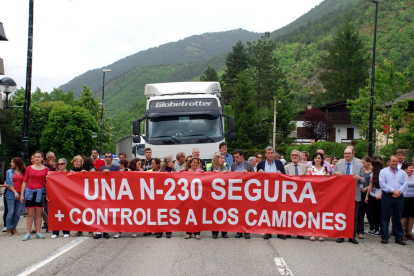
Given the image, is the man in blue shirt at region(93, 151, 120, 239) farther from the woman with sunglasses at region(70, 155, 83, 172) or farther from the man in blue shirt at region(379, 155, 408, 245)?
the man in blue shirt at region(379, 155, 408, 245)

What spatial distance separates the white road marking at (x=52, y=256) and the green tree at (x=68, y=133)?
42433mm

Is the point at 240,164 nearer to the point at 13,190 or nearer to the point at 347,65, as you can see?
the point at 13,190

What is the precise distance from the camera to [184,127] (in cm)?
1566

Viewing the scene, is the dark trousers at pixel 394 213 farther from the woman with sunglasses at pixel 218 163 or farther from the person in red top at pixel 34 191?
the person in red top at pixel 34 191

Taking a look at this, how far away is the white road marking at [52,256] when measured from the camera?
280 inches

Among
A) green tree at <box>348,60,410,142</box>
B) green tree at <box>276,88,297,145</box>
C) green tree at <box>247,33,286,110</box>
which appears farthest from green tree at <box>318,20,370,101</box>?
green tree at <box>348,60,410,142</box>

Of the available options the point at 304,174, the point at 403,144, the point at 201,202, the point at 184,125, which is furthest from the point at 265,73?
the point at 201,202

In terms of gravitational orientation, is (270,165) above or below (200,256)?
above

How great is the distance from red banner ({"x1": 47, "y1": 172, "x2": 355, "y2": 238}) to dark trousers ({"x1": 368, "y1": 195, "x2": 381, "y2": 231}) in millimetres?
1271

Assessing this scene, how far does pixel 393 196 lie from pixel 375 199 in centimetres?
111

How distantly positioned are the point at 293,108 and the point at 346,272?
59.9 metres

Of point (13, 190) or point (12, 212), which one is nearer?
point (13, 190)

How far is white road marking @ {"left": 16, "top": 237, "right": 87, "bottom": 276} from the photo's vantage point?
280 inches

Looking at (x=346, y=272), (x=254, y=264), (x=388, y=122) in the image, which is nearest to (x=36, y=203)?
(x=254, y=264)
